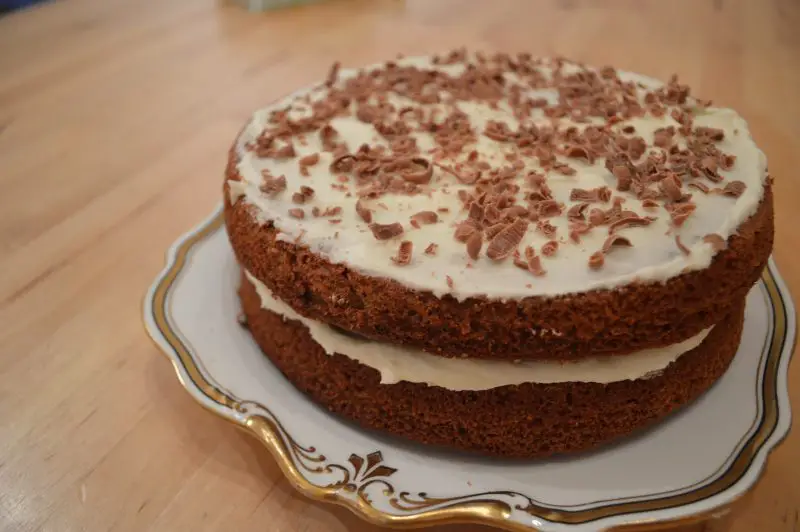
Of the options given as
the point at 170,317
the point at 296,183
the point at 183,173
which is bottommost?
the point at 183,173

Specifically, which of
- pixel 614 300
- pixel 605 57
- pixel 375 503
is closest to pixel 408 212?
Answer: pixel 614 300

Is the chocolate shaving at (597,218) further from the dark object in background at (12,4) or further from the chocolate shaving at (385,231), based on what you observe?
the dark object in background at (12,4)

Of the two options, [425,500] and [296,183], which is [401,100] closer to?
[296,183]

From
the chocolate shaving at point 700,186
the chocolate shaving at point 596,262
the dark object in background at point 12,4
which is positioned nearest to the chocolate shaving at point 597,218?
the chocolate shaving at point 596,262

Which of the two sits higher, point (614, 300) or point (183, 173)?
point (614, 300)

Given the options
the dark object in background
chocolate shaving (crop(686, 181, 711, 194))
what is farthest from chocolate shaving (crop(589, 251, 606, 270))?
the dark object in background

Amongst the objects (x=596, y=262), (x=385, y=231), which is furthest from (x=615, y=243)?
(x=385, y=231)
